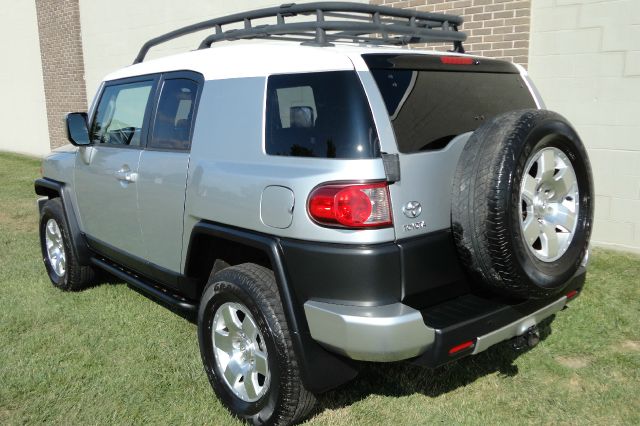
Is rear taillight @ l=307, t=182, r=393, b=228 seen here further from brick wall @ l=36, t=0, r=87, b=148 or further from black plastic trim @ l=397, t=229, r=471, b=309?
brick wall @ l=36, t=0, r=87, b=148

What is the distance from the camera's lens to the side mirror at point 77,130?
14.3 ft

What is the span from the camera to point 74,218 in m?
4.81

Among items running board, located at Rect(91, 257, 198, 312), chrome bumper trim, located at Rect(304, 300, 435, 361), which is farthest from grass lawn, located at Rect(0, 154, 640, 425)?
chrome bumper trim, located at Rect(304, 300, 435, 361)

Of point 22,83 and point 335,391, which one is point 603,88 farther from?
point 22,83

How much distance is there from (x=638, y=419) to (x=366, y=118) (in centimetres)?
217

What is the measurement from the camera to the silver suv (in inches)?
99.1

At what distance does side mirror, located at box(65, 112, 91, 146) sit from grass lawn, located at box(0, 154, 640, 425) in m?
1.36

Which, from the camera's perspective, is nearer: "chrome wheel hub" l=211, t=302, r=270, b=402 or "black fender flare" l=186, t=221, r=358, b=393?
"black fender flare" l=186, t=221, r=358, b=393

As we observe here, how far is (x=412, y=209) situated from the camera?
8.46 feet

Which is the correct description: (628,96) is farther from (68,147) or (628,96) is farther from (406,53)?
(68,147)

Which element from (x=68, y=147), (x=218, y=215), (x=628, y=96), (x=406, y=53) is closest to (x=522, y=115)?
(x=406, y=53)

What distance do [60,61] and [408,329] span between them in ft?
46.8

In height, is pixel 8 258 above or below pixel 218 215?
below

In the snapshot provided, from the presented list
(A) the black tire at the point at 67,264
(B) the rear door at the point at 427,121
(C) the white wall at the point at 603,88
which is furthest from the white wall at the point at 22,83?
(B) the rear door at the point at 427,121
